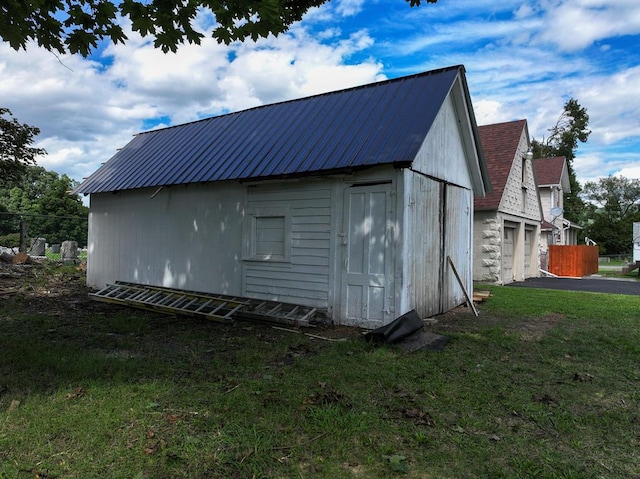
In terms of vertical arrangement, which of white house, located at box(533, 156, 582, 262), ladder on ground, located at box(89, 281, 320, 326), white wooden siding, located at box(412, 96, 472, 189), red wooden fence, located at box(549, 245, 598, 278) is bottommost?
ladder on ground, located at box(89, 281, 320, 326)

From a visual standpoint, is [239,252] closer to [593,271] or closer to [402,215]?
[402,215]

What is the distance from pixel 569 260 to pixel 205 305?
764 inches

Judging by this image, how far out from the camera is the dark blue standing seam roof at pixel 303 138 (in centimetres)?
789

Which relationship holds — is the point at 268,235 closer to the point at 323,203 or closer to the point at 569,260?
the point at 323,203

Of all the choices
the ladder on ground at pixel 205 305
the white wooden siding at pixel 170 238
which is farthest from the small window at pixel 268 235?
the ladder on ground at pixel 205 305

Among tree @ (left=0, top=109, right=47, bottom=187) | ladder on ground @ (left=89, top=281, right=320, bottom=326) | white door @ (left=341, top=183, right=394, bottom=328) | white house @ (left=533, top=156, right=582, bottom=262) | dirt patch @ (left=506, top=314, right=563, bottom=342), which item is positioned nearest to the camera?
dirt patch @ (left=506, top=314, right=563, bottom=342)

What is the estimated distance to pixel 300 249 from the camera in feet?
28.4

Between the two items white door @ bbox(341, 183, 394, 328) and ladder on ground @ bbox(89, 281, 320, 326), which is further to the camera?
ladder on ground @ bbox(89, 281, 320, 326)

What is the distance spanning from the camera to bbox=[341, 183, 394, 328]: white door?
7570mm

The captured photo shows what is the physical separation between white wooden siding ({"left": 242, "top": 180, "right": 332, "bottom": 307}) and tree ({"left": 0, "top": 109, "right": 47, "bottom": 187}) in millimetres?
12182

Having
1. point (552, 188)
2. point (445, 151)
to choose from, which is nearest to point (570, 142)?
point (552, 188)

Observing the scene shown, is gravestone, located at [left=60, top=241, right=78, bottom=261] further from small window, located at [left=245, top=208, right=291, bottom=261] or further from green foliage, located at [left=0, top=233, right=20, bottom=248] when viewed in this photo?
small window, located at [left=245, top=208, right=291, bottom=261]

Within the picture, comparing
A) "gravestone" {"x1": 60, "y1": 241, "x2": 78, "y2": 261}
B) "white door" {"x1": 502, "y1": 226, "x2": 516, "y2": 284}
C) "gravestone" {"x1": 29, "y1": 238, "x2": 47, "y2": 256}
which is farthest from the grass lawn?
"gravestone" {"x1": 29, "y1": 238, "x2": 47, "y2": 256}

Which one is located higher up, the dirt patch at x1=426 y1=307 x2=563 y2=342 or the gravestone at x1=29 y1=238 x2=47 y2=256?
the gravestone at x1=29 y1=238 x2=47 y2=256
